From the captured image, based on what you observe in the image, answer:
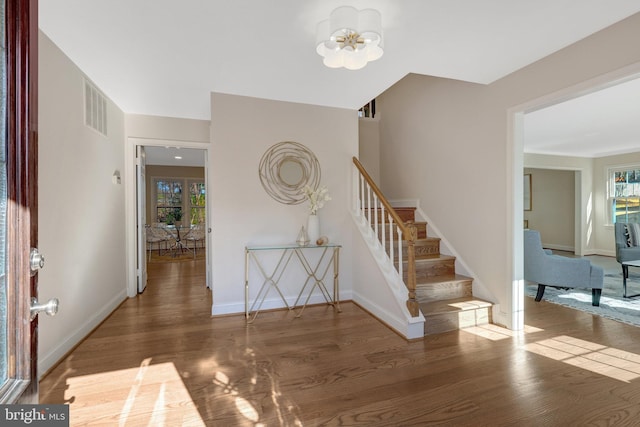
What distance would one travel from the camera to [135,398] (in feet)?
6.30

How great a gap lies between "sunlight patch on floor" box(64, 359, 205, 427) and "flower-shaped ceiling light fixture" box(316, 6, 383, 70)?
238cm

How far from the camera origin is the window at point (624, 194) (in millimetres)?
6871

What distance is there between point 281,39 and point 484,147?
90.1 inches

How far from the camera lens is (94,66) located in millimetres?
2717

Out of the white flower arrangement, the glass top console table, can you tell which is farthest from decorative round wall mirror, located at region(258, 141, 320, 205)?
the glass top console table

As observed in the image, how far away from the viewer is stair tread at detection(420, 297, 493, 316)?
2988 mm

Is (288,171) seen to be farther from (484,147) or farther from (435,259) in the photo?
(484,147)

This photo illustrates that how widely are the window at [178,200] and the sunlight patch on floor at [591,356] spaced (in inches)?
333

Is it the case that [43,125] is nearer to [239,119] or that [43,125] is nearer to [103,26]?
[103,26]

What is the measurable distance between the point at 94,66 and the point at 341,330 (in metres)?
3.32

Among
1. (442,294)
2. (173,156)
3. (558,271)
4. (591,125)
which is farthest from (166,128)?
(591,125)

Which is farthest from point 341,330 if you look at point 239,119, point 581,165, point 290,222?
point 581,165

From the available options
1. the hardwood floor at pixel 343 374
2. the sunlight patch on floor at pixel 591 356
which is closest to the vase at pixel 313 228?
the hardwood floor at pixel 343 374

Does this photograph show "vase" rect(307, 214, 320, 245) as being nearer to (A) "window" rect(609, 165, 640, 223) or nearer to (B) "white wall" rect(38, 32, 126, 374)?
(B) "white wall" rect(38, 32, 126, 374)
